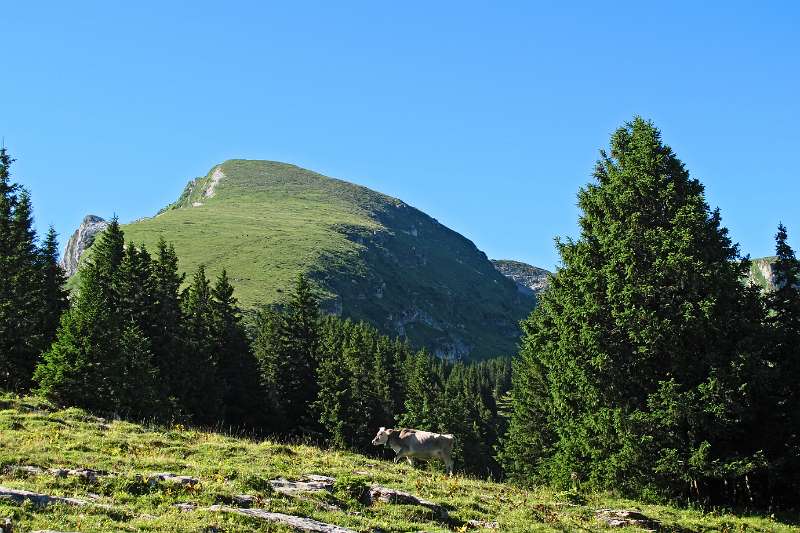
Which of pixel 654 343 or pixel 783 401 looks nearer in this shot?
pixel 654 343

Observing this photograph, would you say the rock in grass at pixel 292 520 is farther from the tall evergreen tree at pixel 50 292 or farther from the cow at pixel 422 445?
the tall evergreen tree at pixel 50 292

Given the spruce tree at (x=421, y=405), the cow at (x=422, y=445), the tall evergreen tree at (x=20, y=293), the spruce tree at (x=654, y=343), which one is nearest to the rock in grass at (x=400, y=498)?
the cow at (x=422, y=445)

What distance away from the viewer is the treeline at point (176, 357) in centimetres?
3266

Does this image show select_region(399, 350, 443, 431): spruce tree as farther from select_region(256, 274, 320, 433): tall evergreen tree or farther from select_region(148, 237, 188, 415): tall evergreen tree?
select_region(148, 237, 188, 415): tall evergreen tree

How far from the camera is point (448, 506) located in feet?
55.7

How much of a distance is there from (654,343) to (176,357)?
37.7m

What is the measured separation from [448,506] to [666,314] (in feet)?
43.6

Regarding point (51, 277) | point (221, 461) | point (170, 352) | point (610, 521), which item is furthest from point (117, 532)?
point (51, 277)

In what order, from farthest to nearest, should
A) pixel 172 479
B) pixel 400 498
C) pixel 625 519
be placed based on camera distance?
pixel 625 519
pixel 400 498
pixel 172 479

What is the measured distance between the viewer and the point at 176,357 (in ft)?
171

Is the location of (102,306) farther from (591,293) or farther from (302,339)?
(302,339)

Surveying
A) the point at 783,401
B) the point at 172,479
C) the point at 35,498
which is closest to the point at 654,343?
the point at 783,401

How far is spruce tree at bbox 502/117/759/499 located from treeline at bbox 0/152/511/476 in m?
16.6

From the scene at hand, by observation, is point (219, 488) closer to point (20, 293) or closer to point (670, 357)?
point (670, 357)
